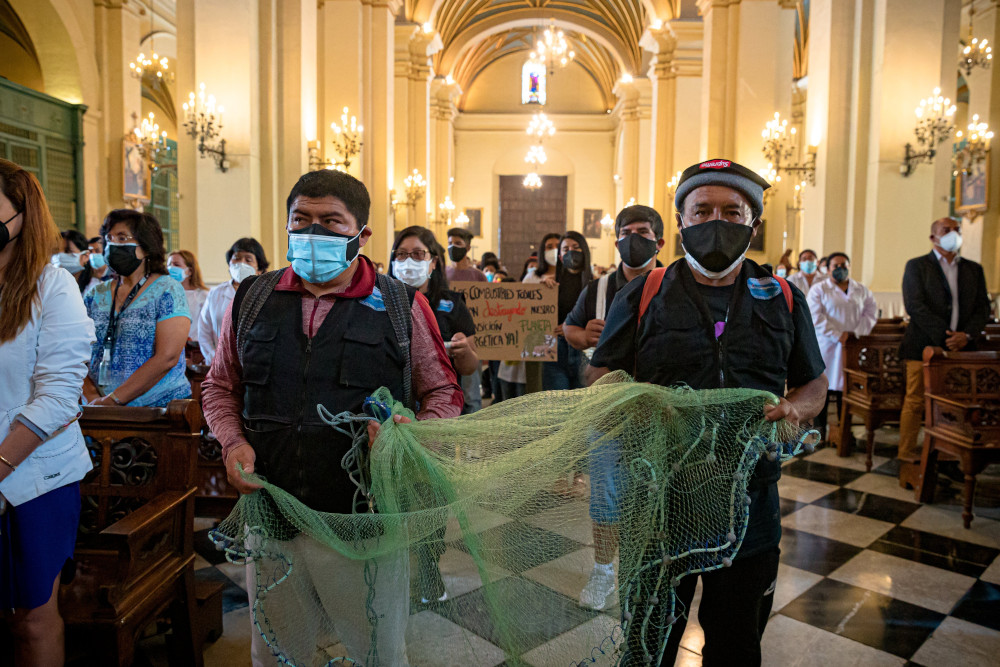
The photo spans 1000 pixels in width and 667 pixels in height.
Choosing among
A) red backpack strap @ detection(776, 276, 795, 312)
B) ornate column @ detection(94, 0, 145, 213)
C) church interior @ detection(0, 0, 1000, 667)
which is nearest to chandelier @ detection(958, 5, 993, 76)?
church interior @ detection(0, 0, 1000, 667)

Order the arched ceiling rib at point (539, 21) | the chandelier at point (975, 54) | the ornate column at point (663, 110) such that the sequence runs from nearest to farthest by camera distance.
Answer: the chandelier at point (975, 54), the ornate column at point (663, 110), the arched ceiling rib at point (539, 21)

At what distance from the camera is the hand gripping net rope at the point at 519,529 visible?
72.6 inches

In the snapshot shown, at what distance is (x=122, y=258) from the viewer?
11.3 ft

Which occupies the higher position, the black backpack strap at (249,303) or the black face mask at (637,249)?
the black face mask at (637,249)

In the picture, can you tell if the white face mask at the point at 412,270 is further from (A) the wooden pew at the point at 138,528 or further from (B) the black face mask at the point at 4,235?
(B) the black face mask at the point at 4,235

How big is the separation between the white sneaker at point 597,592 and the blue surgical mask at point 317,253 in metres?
1.16

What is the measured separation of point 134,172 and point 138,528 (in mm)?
14719

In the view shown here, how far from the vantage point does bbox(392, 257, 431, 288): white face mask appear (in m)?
3.86

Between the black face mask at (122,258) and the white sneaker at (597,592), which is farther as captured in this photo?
the black face mask at (122,258)

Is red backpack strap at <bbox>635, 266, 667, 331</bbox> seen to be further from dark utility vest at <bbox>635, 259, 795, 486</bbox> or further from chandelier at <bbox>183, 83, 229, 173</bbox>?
chandelier at <bbox>183, 83, 229, 173</bbox>

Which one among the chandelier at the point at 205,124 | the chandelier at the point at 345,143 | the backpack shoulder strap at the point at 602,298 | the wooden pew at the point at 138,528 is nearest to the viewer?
the wooden pew at the point at 138,528

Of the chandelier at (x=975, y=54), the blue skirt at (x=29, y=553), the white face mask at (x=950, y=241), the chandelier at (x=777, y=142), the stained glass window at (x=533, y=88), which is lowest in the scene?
the blue skirt at (x=29, y=553)

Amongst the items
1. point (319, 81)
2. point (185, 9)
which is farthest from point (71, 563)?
point (319, 81)

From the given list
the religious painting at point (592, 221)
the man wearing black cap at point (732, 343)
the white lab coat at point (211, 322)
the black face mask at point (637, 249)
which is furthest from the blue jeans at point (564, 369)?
the religious painting at point (592, 221)
